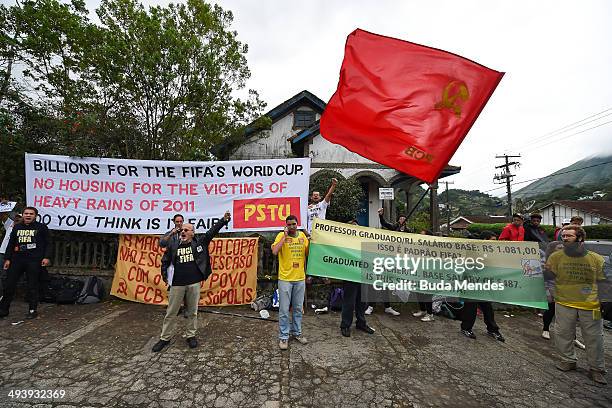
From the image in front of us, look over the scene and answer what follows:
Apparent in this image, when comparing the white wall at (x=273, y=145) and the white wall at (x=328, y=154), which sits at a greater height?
the white wall at (x=273, y=145)


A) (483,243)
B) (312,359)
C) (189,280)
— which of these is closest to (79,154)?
(189,280)

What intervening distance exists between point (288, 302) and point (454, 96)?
3428 mm

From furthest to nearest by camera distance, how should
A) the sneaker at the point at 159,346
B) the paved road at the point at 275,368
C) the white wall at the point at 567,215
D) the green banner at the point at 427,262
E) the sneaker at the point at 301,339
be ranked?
the white wall at the point at 567,215 → the green banner at the point at 427,262 → the sneaker at the point at 301,339 → the sneaker at the point at 159,346 → the paved road at the point at 275,368

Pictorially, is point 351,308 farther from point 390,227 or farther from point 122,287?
point 122,287

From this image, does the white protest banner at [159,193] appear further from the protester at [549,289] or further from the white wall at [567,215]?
the white wall at [567,215]

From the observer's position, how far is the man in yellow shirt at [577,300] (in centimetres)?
354

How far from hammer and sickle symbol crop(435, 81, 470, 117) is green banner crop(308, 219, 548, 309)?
81.2 inches

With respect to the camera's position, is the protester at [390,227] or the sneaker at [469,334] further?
the protester at [390,227]

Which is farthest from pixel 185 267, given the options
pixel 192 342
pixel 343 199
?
pixel 343 199

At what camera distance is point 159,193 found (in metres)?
5.60

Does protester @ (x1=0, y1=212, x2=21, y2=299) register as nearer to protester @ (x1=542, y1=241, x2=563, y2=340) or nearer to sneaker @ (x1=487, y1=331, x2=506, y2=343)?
sneaker @ (x1=487, y1=331, x2=506, y2=343)

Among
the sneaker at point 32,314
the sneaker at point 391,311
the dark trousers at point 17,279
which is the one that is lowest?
the sneaker at point 391,311

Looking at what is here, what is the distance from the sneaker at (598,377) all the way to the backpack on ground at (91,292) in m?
8.04

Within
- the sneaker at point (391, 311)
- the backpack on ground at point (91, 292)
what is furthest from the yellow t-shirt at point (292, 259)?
the backpack on ground at point (91, 292)
